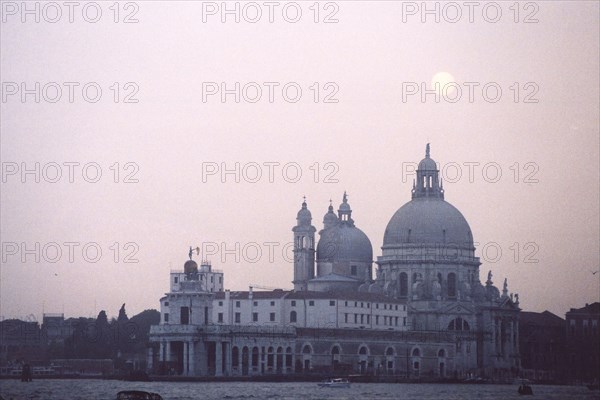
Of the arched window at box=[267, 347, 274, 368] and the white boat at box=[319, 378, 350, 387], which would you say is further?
the arched window at box=[267, 347, 274, 368]

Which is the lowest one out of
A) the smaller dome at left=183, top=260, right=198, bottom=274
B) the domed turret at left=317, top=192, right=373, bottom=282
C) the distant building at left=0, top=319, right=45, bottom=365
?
the distant building at left=0, top=319, right=45, bottom=365

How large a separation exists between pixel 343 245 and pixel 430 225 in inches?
369

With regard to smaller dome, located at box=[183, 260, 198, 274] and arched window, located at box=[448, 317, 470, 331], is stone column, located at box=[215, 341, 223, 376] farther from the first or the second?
arched window, located at box=[448, 317, 470, 331]

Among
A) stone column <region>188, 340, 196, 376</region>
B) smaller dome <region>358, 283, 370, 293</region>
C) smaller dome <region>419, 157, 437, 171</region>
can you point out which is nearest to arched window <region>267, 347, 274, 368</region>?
stone column <region>188, 340, 196, 376</region>

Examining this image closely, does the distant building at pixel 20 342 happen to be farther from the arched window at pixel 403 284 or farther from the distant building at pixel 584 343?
the distant building at pixel 584 343

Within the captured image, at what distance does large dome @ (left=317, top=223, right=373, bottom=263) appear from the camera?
573 ft

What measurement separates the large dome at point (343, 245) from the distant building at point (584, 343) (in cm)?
2192

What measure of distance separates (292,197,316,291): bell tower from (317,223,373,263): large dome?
2027mm

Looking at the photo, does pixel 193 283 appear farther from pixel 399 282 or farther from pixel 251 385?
pixel 399 282

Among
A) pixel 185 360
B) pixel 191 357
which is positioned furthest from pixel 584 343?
pixel 185 360

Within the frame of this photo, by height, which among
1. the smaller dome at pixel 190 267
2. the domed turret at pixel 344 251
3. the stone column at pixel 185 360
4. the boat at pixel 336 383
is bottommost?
the boat at pixel 336 383

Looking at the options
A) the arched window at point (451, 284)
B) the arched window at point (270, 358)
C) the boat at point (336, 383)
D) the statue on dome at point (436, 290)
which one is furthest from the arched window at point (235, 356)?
the arched window at point (451, 284)

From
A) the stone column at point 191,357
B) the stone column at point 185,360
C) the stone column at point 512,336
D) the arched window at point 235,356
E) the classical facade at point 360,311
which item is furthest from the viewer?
the stone column at point 512,336

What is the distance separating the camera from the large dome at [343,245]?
17475 cm
